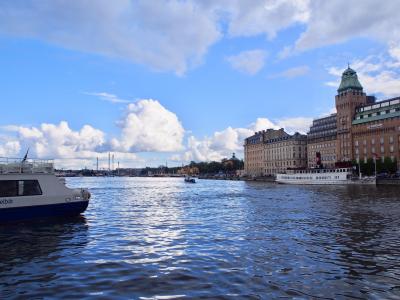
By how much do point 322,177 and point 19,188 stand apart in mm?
Result: 143512

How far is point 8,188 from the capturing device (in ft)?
112

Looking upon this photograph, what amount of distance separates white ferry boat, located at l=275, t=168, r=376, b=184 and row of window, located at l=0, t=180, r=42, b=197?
127635 millimetres

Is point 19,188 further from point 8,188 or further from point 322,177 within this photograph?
point 322,177

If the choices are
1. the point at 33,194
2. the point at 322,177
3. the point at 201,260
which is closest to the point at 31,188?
the point at 33,194

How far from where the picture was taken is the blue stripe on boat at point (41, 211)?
1336 inches

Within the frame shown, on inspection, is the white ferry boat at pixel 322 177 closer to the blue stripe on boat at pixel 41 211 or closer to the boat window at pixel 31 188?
the blue stripe on boat at pixel 41 211

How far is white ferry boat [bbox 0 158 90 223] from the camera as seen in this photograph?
34.2 metres

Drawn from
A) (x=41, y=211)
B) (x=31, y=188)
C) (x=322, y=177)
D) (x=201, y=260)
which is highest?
(x=322, y=177)

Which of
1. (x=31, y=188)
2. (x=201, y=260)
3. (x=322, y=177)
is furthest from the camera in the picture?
(x=322, y=177)

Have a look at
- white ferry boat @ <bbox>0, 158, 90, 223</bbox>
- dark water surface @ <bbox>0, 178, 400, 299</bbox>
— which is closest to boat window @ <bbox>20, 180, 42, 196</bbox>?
white ferry boat @ <bbox>0, 158, 90, 223</bbox>

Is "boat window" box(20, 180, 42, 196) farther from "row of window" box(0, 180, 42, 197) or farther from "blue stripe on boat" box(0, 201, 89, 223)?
"blue stripe on boat" box(0, 201, 89, 223)

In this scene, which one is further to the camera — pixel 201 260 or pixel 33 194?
pixel 33 194

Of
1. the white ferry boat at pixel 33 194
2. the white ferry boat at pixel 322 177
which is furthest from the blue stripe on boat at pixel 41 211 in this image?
the white ferry boat at pixel 322 177

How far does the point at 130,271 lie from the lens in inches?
742
